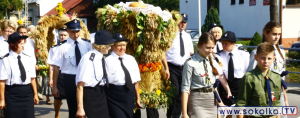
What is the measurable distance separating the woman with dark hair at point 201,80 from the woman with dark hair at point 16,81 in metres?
2.49

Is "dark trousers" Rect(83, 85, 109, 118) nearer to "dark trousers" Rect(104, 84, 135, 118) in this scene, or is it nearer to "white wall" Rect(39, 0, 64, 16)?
"dark trousers" Rect(104, 84, 135, 118)

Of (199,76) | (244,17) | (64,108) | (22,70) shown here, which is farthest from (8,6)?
(199,76)

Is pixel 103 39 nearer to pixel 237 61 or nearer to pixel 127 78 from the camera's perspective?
pixel 127 78

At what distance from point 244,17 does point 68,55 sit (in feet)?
74.3

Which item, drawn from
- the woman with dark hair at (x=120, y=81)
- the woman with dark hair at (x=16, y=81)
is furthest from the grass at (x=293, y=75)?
the woman with dark hair at (x=16, y=81)

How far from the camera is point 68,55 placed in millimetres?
6711

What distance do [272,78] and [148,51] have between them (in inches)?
109

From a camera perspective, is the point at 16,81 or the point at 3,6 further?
the point at 3,6

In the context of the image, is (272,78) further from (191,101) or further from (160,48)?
(160,48)

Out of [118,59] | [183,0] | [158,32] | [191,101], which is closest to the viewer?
[191,101]

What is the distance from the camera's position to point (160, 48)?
7.09 metres

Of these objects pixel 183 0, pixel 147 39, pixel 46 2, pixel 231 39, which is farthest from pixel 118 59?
pixel 46 2

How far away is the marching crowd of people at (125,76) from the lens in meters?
4.64

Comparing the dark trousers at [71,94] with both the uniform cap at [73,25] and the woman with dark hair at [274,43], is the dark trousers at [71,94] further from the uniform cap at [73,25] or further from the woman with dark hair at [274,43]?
the woman with dark hair at [274,43]
